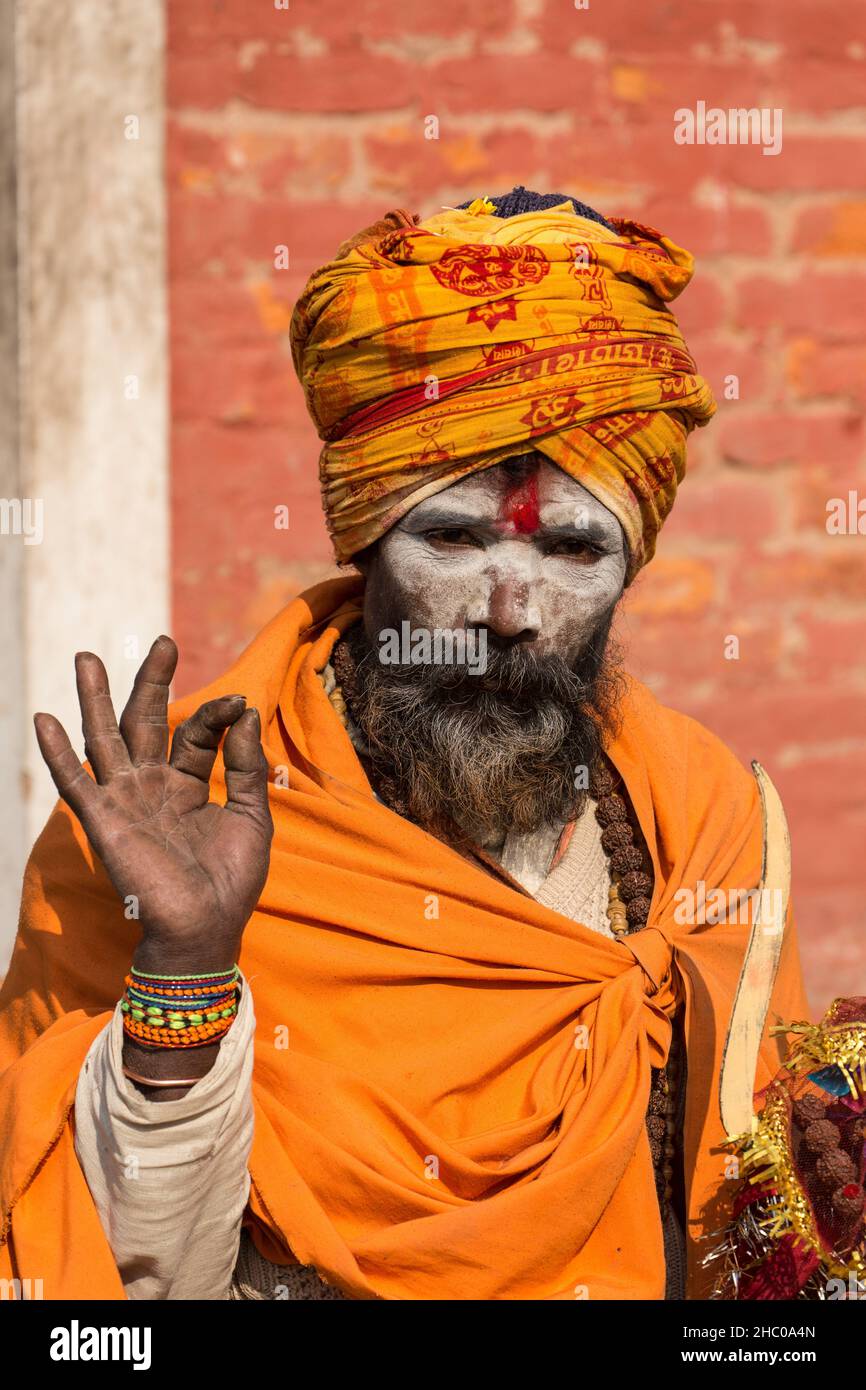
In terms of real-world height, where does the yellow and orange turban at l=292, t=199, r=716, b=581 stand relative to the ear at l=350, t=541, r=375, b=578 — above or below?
above

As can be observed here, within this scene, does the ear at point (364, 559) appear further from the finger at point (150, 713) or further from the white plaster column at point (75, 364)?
the white plaster column at point (75, 364)

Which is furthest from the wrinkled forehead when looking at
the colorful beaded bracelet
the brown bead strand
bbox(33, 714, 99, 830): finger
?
the colorful beaded bracelet

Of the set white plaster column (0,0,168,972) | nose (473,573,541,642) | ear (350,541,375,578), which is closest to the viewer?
nose (473,573,541,642)

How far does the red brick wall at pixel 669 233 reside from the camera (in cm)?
505

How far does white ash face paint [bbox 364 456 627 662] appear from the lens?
3.04 m

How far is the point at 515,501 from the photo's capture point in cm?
306

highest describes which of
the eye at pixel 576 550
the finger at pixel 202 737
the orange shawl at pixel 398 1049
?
the eye at pixel 576 550

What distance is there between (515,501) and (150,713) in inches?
30.8

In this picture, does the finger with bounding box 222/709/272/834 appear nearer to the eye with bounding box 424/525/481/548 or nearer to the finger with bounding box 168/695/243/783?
the finger with bounding box 168/695/243/783

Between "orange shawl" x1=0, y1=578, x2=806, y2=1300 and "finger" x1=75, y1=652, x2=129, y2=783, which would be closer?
"finger" x1=75, y1=652, x2=129, y2=783

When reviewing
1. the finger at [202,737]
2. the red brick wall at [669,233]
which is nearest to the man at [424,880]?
the finger at [202,737]

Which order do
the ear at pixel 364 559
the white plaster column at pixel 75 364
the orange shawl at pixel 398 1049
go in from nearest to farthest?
the orange shawl at pixel 398 1049
the ear at pixel 364 559
the white plaster column at pixel 75 364

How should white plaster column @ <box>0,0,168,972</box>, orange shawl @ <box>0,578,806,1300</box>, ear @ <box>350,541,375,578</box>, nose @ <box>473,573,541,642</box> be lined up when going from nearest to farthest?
orange shawl @ <box>0,578,806,1300</box> < nose @ <box>473,573,541,642</box> < ear @ <box>350,541,375,578</box> < white plaster column @ <box>0,0,168,972</box>

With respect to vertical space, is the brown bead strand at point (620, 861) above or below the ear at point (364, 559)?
below
